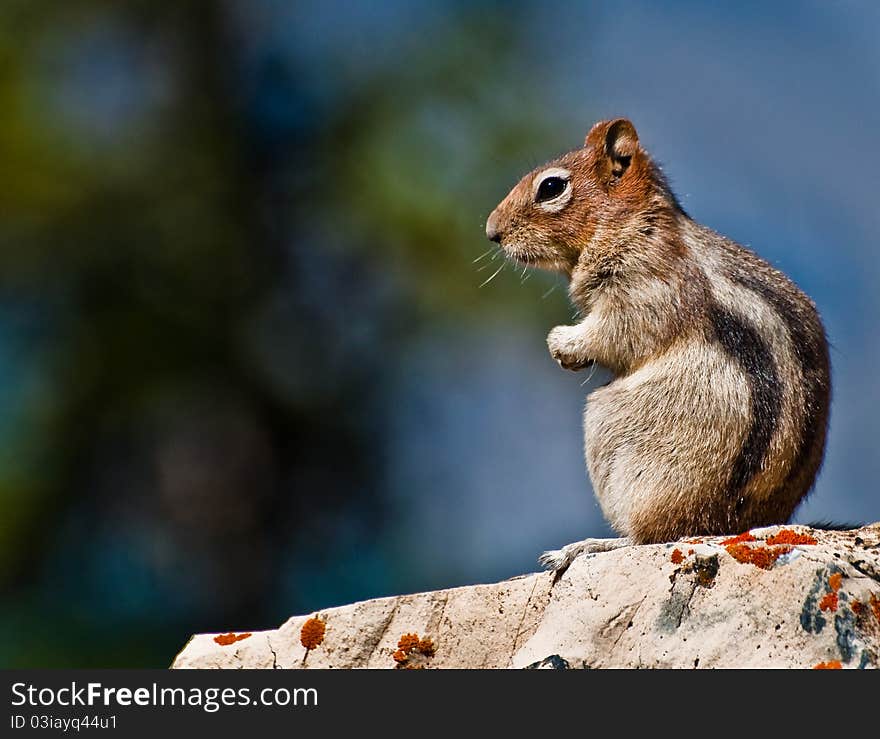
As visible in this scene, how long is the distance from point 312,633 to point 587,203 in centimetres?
318

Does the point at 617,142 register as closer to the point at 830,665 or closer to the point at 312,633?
the point at 312,633

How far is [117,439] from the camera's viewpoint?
1727cm

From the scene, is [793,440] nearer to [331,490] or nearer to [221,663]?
[221,663]

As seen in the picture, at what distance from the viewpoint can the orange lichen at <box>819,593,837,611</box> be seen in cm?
550

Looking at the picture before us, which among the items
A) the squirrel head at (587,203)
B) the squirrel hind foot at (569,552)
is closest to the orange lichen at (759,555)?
the squirrel hind foot at (569,552)

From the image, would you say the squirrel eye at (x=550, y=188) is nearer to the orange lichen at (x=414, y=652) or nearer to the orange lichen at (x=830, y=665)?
the orange lichen at (x=414, y=652)

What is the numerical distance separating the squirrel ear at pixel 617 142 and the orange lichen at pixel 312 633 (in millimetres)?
3322

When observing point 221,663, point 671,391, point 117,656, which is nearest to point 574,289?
point 671,391

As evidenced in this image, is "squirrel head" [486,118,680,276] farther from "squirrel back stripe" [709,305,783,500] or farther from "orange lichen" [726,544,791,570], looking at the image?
"orange lichen" [726,544,791,570]

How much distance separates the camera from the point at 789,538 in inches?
234

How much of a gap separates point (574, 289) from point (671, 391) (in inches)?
48.0

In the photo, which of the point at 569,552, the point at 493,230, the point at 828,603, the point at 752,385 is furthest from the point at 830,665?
the point at 493,230

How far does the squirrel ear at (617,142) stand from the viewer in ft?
26.1

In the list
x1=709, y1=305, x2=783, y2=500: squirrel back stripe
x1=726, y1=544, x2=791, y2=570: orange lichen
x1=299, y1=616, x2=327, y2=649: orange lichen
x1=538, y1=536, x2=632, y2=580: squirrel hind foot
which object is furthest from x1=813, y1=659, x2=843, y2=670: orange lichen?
x1=299, y1=616, x2=327, y2=649: orange lichen
